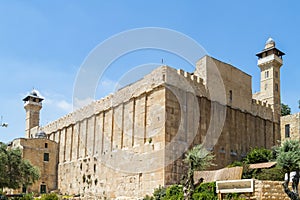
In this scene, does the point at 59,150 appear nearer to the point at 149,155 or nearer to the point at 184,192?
the point at 149,155

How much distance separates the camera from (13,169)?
1140 inches

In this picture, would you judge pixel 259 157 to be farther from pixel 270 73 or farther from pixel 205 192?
pixel 270 73

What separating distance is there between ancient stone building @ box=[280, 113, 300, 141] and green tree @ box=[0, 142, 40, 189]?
22390 millimetres

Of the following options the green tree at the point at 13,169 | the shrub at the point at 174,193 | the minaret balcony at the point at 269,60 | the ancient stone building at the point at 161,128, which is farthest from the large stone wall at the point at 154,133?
the minaret balcony at the point at 269,60

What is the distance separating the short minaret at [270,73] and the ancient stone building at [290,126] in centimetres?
725

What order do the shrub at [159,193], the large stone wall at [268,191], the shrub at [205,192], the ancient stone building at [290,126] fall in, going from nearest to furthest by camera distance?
Answer: 1. the large stone wall at [268,191]
2. the shrub at [205,192]
3. the shrub at [159,193]
4. the ancient stone building at [290,126]

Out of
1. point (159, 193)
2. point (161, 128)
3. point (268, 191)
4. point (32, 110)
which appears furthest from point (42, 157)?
point (268, 191)

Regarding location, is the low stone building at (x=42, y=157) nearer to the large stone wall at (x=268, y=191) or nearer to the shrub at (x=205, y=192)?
the shrub at (x=205, y=192)

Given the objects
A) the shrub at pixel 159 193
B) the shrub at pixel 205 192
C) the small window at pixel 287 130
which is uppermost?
the small window at pixel 287 130

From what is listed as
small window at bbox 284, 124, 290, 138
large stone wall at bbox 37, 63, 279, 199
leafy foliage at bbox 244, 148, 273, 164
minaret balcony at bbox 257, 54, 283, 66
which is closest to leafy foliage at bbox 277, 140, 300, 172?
large stone wall at bbox 37, 63, 279, 199

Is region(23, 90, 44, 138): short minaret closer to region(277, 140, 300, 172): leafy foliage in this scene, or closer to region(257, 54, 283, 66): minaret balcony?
region(257, 54, 283, 66): minaret balcony

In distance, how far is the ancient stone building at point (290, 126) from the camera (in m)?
36.5

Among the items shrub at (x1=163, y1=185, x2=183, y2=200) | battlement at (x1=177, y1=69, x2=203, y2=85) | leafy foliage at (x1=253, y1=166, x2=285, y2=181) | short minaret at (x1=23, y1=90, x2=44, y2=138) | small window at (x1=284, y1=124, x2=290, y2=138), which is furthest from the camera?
short minaret at (x1=23, y1=90, x2=44, y2=138)

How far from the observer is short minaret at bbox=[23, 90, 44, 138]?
54.0m
